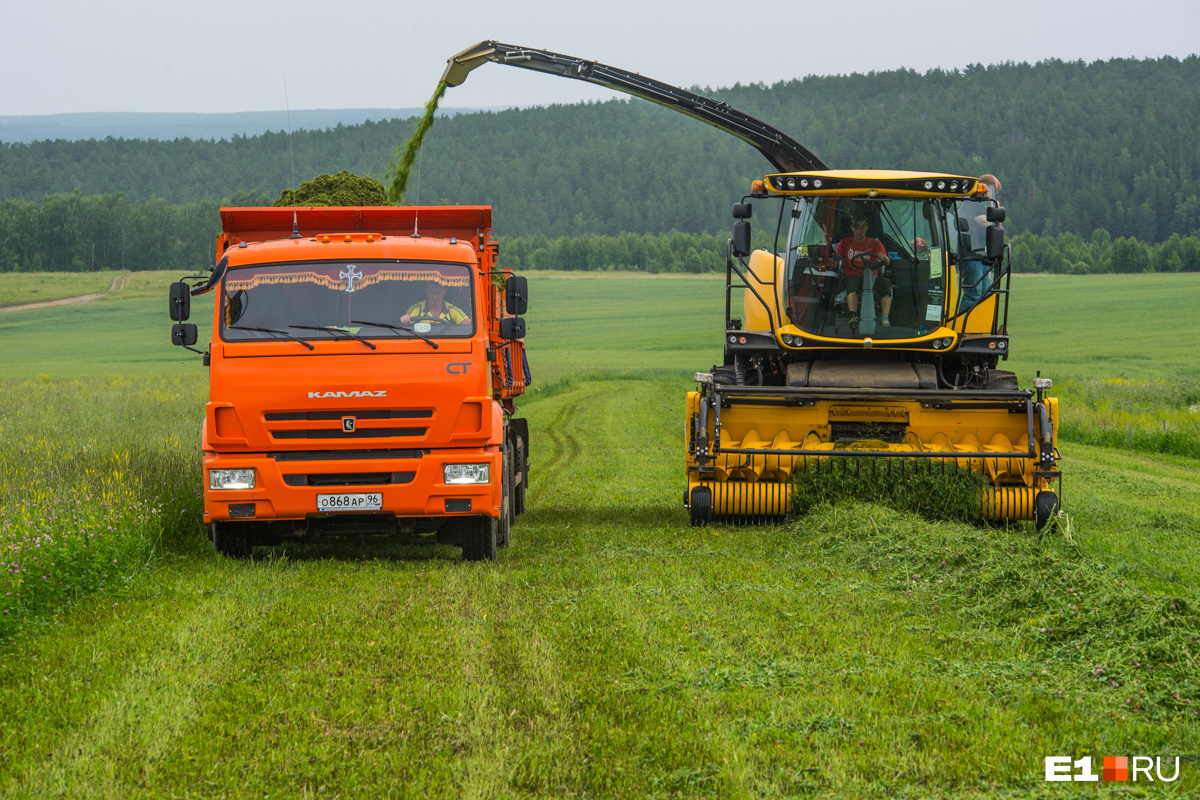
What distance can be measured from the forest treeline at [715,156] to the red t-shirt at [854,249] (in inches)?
3439

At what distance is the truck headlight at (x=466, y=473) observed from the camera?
9023 mm

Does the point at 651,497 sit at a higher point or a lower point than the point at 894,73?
lower

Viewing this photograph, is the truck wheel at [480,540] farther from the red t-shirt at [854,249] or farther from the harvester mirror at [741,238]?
the red t-shirt at [854,249]

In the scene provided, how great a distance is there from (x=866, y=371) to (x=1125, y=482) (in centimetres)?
490

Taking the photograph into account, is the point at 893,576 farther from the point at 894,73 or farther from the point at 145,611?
the point at 894,73

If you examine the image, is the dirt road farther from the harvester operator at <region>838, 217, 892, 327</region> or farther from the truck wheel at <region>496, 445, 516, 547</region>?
the harvester operator at <region>838, 217, 892, 327</region>

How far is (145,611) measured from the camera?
7.39m

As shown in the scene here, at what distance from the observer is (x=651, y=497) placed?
13398mm

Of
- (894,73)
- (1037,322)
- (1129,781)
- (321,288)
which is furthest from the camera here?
(894,73)

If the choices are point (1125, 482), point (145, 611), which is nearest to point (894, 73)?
point (1125, 482)

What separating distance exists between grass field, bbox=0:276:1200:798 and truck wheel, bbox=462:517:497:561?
27 centimetres

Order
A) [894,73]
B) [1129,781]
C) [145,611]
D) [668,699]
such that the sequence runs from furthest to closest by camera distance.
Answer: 1. [894,73]
2. [145,611]
3. [668,699]
4. [1129,781]

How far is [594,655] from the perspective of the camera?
6.30m

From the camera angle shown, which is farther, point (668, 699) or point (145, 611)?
point (145, 611)
